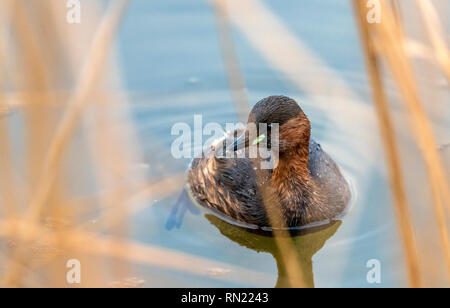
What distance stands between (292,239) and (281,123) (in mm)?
833

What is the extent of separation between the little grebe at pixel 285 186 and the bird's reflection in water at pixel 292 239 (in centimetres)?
7

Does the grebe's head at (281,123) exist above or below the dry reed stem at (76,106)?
below

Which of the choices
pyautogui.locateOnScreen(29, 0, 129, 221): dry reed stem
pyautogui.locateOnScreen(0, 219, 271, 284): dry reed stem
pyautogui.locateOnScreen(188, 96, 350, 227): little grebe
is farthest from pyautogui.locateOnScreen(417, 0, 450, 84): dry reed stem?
pyautogui.locateOnScreen(188, 96, 350, 227): little grebe

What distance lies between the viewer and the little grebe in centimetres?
473

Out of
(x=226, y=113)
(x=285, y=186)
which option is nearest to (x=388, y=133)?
(x=285, y=186)

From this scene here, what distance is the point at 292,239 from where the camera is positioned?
4.69 metres

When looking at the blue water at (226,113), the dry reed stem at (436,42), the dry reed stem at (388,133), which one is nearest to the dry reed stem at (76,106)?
the dry reed stem at (388,133)

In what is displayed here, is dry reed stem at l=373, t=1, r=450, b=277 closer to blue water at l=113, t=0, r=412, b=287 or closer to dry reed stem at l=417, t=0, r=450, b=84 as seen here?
dry reed stem at l=417, t=0, r=450, b=84

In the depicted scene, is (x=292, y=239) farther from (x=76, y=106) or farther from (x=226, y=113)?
(x=76, y=106)

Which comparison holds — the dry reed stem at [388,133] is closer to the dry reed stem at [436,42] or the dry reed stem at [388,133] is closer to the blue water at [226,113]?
the dry reed stem at [436,42]

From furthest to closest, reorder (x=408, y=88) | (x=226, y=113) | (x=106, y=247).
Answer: (x=226, y=113)
(x=106, y=247)
(x=408, y=88)

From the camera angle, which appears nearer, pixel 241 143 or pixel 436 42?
pixel 436 42

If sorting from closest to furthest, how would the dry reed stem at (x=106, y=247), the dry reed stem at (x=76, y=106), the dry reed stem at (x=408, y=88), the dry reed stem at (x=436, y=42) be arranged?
the dry reed stem at (x=408, y=88) → the dry reed stem at (x=76, y=106) → the dry reed stem at (x=436, y=42) → the dry reed stem at (x=106, y=247)

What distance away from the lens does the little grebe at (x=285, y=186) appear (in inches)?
186
